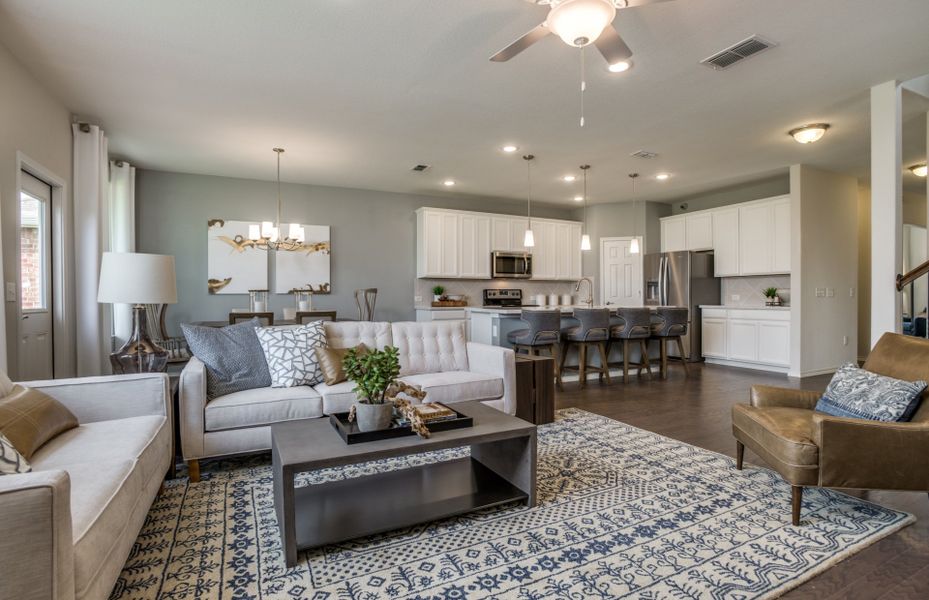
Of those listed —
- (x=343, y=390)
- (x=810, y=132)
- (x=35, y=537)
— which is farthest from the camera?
(x=810, y=132)

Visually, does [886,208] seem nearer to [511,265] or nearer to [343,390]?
[343,390]

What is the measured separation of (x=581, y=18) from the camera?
214 cm

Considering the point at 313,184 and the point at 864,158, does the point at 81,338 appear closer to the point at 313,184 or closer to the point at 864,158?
the point at 313,184

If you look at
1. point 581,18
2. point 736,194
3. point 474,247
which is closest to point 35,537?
point 581,18

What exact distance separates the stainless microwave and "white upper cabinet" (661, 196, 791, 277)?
2.57 metres

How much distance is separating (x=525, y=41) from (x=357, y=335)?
2.29 m

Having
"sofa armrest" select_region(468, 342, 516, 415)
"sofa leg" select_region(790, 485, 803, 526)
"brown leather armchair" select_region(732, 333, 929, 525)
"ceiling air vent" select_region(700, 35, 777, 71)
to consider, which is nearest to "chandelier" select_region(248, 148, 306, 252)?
"sofa armrest" select_region(468, 342, 516, 415)

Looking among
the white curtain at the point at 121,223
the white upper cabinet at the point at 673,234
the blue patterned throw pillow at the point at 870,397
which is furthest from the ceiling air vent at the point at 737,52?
the white curtain at the point at 121,223

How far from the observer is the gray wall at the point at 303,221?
20.7 feet

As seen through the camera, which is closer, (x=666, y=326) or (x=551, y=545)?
(x=551, y=545)

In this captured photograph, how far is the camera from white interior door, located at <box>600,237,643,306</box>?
8.45 metres

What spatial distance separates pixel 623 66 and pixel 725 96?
142 cm

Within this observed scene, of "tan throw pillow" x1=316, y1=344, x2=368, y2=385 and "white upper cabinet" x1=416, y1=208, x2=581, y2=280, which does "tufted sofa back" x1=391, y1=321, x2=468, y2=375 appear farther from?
"white upper cabinet" x1=416, y1=208, x2=581, y2=280

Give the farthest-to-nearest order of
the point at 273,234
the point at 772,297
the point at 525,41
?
the point at 772,297
the point at 273,234
the point at 525,41
